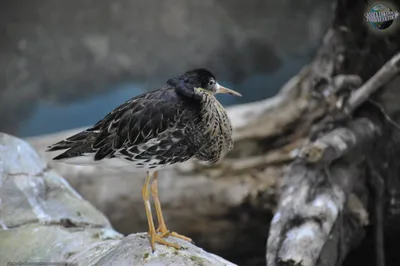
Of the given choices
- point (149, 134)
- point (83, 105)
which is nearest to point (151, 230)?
point (149, 134)

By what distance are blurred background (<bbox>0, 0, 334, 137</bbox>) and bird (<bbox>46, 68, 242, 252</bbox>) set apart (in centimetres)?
153

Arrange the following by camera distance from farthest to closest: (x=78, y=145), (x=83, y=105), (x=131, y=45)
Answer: (x=131, y=45), (x=83, y=105), (x=78, y=145)

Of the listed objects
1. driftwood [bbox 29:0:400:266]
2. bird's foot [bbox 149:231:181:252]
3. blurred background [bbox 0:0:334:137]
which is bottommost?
bird's foot [bbox 149:231:181:252]

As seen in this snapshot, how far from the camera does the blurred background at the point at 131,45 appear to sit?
3.13m

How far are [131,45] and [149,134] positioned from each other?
1.80 metres

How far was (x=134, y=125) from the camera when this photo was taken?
1.50 metres

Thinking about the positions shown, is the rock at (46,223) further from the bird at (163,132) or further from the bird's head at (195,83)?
the bird's head at (195,83)

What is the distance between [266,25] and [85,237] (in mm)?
1853

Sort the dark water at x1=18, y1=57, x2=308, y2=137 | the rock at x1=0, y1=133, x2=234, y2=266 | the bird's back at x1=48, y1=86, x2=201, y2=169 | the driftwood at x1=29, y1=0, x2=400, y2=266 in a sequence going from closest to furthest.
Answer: the bird's back at x1=48, y1=86, x2=201, y2=169, the rock at x1=0, y1=133, x2=234, y2=266, the driftwood at x1=29, y1=0, x2=400, y2=266, the dark water at x1=18, y1=57, x2=308, y2=137

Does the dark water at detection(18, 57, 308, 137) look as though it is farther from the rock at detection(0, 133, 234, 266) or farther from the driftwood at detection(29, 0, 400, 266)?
the rock at detection(0, 133, 234, 266)

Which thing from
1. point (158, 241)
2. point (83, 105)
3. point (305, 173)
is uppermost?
point (83, 105)

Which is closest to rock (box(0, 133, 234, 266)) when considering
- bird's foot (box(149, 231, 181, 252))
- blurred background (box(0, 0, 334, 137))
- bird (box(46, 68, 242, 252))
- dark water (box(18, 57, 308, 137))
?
bird's foot (box(149, 231, 181, 252))

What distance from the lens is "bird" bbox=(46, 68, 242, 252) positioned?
1492 millimetres

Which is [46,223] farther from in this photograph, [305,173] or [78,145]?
[305,173]
